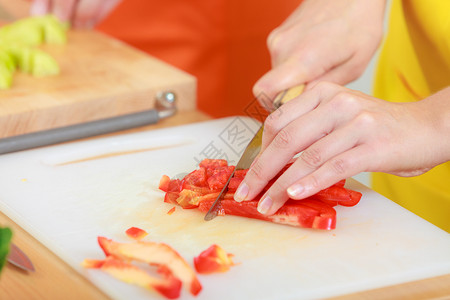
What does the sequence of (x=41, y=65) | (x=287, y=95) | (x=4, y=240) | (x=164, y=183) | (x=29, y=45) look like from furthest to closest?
(x=29, y=45) < (x=41, y=65) < (x=287, y=95) < (x=164, y=183) < (x=4, y=240)

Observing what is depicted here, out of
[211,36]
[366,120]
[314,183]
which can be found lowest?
[211,36]

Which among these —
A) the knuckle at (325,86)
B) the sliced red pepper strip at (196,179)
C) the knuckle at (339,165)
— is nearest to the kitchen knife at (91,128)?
the sliced red pepper strip at (196,179)

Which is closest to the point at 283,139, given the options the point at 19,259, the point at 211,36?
the point at 19,259

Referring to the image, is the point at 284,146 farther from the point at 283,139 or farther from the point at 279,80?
the point at 279,80

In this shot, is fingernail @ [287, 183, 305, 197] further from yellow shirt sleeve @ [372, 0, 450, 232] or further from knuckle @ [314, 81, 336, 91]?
yellow shirt sleeve @ [372, 0, 450, 232]

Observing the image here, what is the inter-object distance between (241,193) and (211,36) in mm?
1859

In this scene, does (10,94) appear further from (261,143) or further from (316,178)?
(316,178)

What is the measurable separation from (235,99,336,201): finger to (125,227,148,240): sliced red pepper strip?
8.5 inches

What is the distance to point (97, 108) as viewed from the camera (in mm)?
1881

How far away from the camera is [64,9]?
2564 mm

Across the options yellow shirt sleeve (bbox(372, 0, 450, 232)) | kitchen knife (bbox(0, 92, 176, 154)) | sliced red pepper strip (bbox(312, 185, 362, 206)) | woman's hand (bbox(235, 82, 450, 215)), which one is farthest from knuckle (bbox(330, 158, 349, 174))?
kitchen knife (bbox(0, 92, 176, 154))

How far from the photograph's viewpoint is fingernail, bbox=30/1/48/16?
261cm

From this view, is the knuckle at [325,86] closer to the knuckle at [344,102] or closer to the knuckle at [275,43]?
the knuckle at [344,102]

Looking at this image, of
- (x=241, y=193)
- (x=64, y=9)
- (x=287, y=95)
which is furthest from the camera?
(x=64, y=9)
